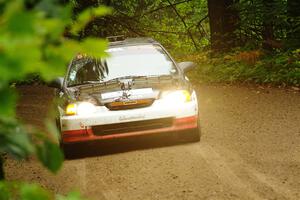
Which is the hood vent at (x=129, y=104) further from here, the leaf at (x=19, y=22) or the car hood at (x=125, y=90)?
the leaf at (x=19, y=22)

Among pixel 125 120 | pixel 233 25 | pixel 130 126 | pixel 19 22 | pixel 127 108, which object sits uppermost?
pixel 19 22

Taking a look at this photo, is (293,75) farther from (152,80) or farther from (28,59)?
(28,59)

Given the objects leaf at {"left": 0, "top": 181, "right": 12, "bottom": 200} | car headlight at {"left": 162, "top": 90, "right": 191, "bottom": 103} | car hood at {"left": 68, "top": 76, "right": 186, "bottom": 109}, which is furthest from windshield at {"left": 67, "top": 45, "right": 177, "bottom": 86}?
leaf at {"left": 0, "top": 181, "right": 12, "bottom": 200}

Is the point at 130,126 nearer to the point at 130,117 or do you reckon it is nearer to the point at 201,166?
the point at 130,117

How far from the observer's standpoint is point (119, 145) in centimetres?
855

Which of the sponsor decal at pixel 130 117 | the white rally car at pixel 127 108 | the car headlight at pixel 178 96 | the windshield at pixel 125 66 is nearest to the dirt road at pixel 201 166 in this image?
the white rally car at pixel 127 108

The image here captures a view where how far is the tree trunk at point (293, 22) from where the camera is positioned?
14984mm

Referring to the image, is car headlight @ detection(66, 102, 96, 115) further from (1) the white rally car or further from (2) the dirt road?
(2) the dirt road

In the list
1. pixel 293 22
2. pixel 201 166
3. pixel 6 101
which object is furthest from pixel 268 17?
pixel 6 101

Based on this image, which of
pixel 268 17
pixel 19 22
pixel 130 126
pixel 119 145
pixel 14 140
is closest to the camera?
pixel 19 22

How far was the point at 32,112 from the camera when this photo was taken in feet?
45.2

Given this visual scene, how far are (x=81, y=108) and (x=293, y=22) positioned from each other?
9411 mm

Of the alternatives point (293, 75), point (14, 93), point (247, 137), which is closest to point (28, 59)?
point (14, 93)

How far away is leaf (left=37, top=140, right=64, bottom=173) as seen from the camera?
1343 mm
